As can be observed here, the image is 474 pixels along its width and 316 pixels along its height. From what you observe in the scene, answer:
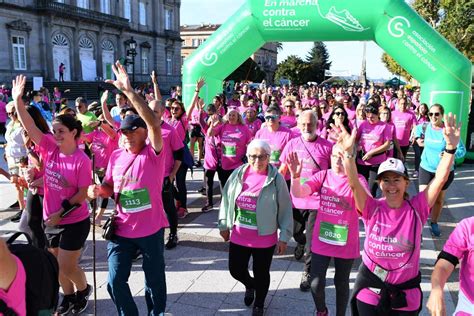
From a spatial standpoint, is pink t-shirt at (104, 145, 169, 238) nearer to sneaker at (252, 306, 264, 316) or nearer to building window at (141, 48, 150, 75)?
sneaker at (252, 306, 264, 316)

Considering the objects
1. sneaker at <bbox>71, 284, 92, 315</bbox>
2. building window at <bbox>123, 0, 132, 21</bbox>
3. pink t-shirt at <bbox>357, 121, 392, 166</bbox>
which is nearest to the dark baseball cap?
sneaker at <bbox>71, 284, 92, 315</bbox>

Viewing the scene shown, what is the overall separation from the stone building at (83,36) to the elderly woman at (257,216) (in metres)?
22.0

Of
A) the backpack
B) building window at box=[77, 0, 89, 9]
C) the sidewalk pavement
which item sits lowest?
the sidewalk pavement

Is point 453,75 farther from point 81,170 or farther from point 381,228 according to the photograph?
point 81,170

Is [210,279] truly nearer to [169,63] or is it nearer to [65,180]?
[65,180]

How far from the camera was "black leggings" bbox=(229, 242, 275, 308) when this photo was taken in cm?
370

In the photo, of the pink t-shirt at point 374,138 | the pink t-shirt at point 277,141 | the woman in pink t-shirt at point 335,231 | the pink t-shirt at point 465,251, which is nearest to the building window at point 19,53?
the pink t-shirt at point 277,141

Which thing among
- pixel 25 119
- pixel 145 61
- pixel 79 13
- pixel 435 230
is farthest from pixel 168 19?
pixel 25 119

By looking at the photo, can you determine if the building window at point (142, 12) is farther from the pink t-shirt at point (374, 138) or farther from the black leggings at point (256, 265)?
the black leggings at point (256, 265)

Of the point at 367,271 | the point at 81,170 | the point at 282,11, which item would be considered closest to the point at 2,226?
the point at 81,170

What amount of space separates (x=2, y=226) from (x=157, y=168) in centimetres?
423

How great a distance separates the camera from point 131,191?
332cm

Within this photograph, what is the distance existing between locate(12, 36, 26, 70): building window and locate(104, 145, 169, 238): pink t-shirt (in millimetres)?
32546

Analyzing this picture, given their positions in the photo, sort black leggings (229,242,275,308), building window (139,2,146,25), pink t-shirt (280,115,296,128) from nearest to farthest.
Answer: black leggings (229,242,275,308)
pink t-shirt (280,115,296,128)
building window (139,2,146,25)
